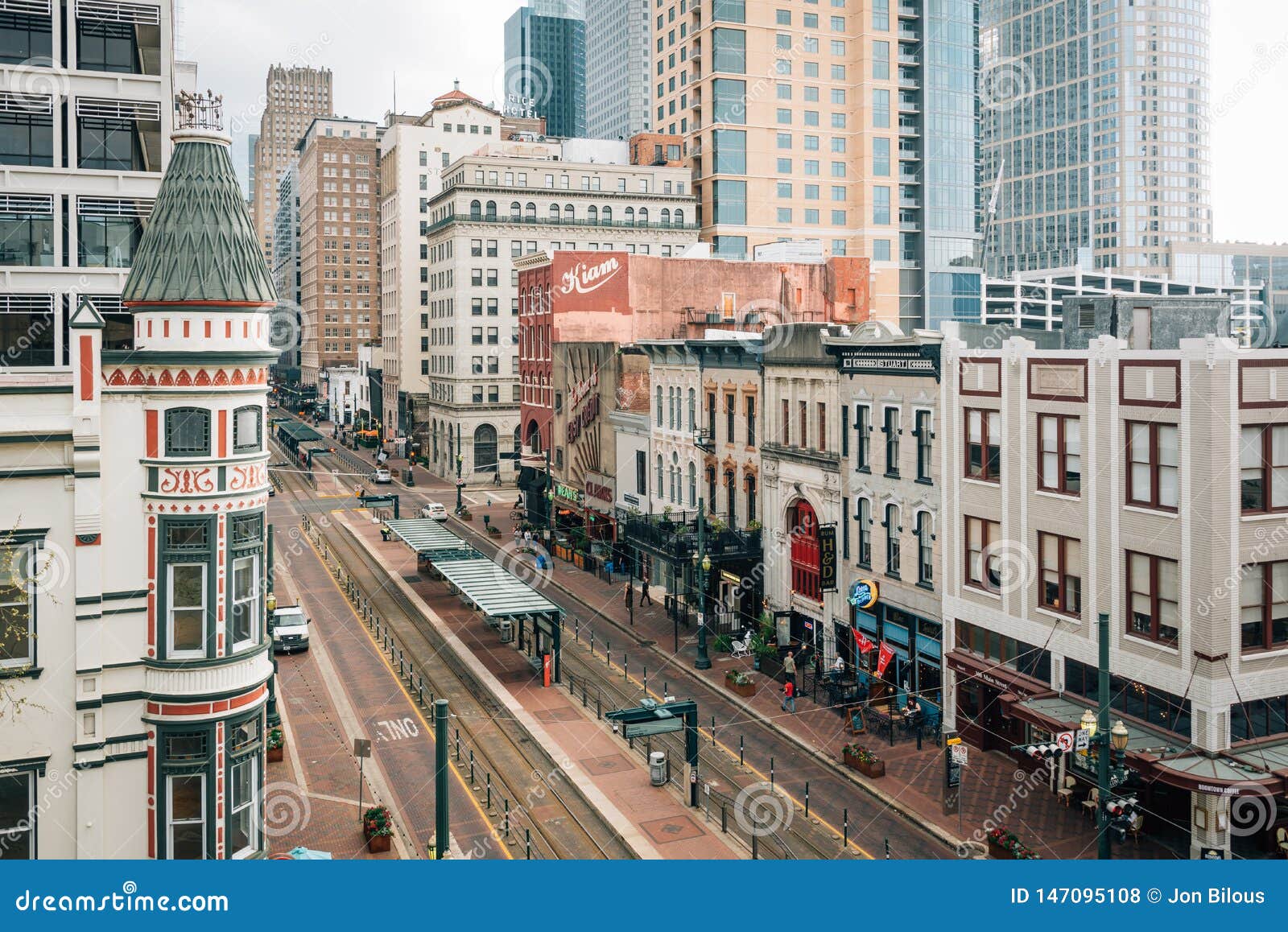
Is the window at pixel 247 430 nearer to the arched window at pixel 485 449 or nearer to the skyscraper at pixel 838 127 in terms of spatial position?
the arched window at pixel 485 449

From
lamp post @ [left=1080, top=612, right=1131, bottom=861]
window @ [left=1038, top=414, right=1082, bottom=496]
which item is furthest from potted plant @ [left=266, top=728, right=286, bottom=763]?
window @ [left=1038, top=414, right=1082, bottom=496]

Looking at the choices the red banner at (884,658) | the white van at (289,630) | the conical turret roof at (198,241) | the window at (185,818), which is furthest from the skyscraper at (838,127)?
the window at (185,818)

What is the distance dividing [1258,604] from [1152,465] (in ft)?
12.4

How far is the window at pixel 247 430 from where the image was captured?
18469mm

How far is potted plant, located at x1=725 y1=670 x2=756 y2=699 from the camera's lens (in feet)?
124

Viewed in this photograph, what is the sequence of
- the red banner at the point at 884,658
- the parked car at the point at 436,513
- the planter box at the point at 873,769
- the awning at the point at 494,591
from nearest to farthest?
the planter box at the point at 873,769 < the red banner at the point at 884,658 < the awning at the point at 494,591 < the parked car at the point at 436,513

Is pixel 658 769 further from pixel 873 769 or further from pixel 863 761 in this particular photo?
pixel 873 769

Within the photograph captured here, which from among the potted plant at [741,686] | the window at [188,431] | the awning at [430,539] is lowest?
the potted plant at [741,686]

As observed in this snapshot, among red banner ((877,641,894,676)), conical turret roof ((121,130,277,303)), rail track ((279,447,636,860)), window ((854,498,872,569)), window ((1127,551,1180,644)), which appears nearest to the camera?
conical turret roof ((121,130,277,303))

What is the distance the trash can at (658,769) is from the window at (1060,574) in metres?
10.9

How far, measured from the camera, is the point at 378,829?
2578 cm

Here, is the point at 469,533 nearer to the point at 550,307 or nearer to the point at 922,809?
the point at 550,307

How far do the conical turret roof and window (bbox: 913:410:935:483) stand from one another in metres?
22.2

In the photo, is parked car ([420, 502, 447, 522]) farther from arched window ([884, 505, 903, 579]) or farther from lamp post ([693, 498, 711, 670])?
arched window ([884, 505, 903, 579])
